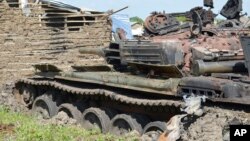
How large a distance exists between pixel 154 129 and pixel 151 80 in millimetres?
875

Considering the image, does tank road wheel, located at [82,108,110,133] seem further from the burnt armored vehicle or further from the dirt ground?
the dirt ground

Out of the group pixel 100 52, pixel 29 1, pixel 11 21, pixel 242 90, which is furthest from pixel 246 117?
pixel 29 1

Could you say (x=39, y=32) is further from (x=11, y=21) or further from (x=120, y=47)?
(x=120, y=47)

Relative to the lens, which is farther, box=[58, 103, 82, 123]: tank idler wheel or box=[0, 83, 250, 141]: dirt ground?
box=[58, 103, 82, 123]: tank idler wheel

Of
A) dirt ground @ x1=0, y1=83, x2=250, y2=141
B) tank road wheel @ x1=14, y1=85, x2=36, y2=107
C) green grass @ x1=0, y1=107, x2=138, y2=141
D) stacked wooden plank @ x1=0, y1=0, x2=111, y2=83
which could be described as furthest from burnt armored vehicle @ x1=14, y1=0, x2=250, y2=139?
stacked wooden plank @ x1=0, y1=0, x2=111, y2=83

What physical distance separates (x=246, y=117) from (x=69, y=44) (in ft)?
34.1

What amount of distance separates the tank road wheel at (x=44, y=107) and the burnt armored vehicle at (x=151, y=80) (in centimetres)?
Result: 1

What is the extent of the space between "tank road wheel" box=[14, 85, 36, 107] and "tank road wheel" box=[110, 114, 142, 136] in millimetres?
3707

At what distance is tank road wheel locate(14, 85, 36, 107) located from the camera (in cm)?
1409

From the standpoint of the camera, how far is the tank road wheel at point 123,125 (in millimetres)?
10414

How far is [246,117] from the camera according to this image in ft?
24.9

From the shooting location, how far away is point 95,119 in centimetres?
1164

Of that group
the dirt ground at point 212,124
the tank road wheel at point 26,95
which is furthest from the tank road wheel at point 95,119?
the dirt ground at point 212,124

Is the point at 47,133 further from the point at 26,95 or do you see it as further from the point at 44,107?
the point at 26,95
